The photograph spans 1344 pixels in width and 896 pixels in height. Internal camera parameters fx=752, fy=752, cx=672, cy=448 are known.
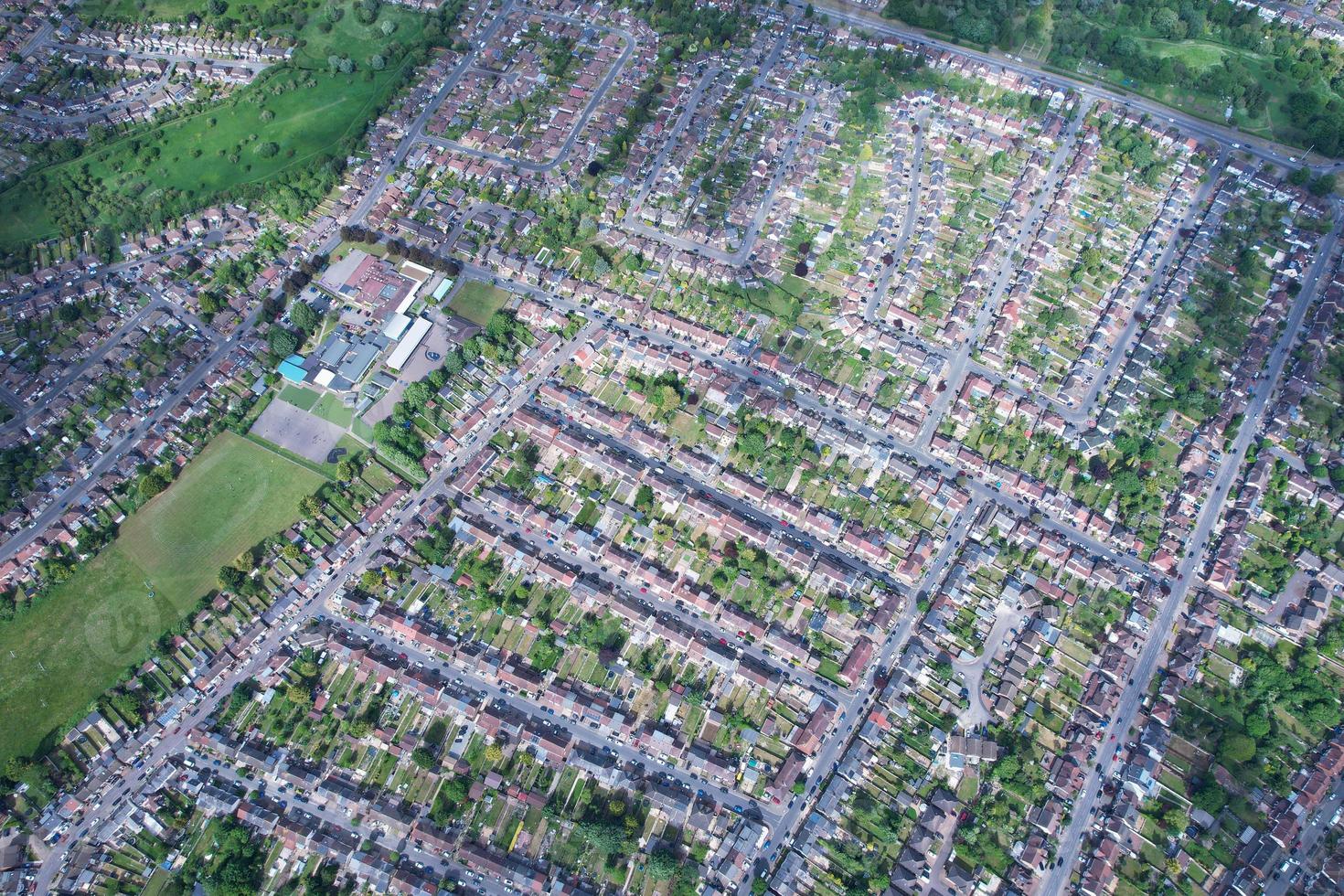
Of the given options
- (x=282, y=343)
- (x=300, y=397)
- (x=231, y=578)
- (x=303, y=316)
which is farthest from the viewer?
(x=303, y=316)

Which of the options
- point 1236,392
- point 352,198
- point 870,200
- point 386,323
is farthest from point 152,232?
point 1236,392

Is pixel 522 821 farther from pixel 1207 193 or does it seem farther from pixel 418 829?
pixel 1207 193

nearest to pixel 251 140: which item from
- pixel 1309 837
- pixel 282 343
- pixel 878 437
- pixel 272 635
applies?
pixel 282 343

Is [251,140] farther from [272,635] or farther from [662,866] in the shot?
[662,866]

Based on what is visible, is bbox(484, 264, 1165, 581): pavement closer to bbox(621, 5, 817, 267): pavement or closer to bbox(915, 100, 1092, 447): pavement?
bbox(915, 100, 1092, 447): pavement

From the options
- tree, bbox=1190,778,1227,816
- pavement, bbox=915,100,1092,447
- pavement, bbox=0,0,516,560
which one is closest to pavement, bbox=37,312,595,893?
pavement, bbox=0,0,516,560

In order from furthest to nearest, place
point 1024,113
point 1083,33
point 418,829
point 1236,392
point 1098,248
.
Answer: point 1083,33 < point 1024,113 < point 1098,248 < point 1236,392 < point 418,829
